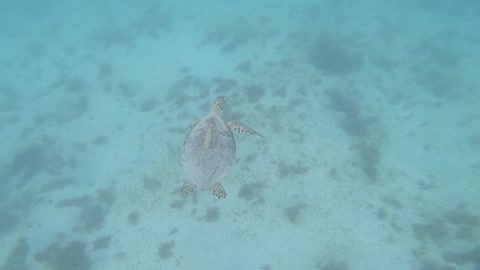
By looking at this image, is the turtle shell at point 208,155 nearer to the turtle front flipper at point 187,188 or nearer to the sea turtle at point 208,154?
the sea turtle at point 208,154

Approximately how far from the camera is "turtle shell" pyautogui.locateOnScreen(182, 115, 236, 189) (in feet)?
19.7

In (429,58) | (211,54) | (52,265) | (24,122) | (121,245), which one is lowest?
(52,265)

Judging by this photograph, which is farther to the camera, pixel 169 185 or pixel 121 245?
pixel 169 185

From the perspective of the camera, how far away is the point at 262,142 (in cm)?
902

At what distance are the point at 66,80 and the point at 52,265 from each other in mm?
8723

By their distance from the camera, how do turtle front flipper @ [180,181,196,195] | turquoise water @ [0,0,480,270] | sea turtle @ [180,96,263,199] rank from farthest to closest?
turquoise water @ [0,0,480,270] → turtle front flipper @ [180,181,196,195] → sea turtle @ [180,96,263,199]

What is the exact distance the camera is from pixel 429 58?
12.2 metres

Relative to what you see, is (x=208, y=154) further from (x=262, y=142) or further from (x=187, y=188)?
(x=262, y=142)

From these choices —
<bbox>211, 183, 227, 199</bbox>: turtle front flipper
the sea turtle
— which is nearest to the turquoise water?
<bbox>211, 183, 227, 199</bbox>: turtle front flipper

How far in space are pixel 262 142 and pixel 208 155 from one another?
10.8ft

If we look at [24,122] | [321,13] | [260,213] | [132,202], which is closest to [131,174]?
[132,202]

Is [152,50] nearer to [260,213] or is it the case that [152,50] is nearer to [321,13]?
[321,13]

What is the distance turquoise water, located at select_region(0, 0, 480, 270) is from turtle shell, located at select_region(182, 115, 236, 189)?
79.0 inches

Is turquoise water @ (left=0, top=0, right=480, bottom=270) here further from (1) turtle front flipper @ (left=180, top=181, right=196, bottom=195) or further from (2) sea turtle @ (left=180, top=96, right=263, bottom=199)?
(2) sea turtle @ (left=180, top=96, right=263, bottom=199)
